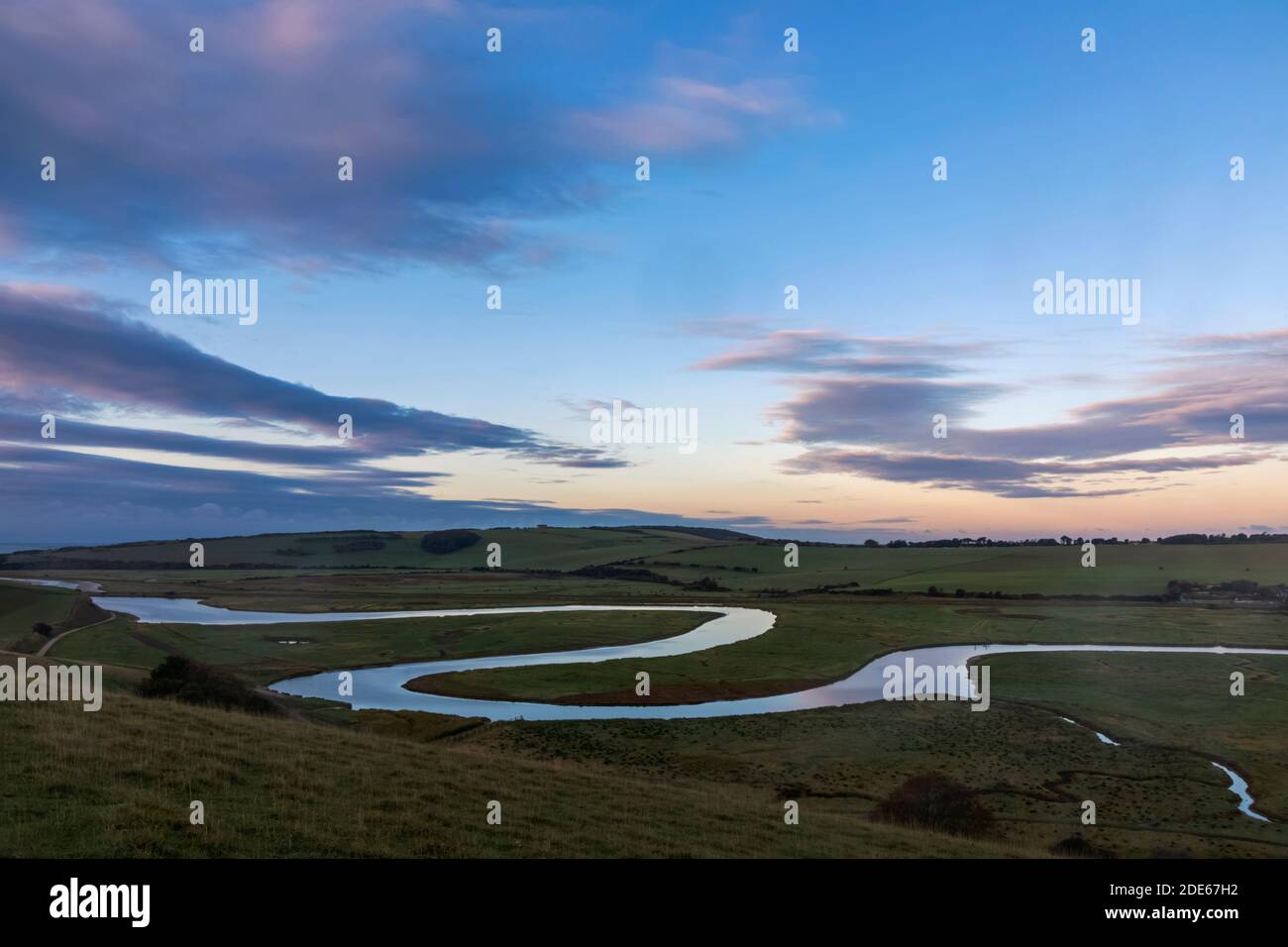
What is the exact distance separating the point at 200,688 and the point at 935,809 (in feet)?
110

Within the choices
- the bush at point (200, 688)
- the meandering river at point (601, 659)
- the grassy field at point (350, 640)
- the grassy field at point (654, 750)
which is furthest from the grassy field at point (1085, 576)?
the bush at point (200, 688)

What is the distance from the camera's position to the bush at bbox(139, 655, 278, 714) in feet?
122

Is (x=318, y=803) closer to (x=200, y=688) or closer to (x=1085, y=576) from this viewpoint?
(x=200, y=688)

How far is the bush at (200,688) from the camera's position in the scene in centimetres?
3709

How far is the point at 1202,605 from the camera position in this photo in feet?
434

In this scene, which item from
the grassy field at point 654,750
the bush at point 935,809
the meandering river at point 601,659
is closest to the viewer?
the grassy field at point 654,750

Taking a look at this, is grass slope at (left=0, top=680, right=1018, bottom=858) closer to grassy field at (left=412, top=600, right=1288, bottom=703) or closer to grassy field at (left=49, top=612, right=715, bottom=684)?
grassy field at (left=412, top=600, right=1288, bottom=703)

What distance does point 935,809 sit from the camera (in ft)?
102

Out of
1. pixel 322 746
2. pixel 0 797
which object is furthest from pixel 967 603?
pixel 0 797

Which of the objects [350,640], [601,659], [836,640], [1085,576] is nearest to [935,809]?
[601,659]

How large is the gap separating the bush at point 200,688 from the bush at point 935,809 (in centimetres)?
2896

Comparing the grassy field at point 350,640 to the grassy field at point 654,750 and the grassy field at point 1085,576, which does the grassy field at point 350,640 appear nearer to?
the grassy field at point 654,750
